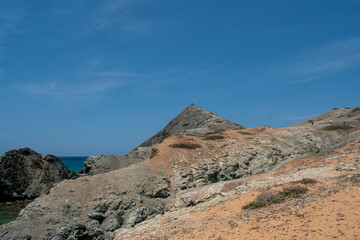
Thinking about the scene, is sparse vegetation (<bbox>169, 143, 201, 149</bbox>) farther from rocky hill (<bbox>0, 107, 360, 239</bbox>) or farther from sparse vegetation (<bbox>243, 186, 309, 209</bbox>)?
sparse vegetation (<bbox>243, 186, 309, 209</bbox>)

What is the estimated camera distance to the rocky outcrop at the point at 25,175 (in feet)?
124

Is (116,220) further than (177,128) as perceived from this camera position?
No

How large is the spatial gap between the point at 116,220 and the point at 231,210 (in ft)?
32.5

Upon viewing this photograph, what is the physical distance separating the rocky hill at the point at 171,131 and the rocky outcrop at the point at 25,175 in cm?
Answer: 568

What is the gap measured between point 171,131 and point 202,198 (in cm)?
5026

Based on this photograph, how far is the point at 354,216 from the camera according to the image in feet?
36.7

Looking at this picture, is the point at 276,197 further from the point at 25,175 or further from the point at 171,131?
the point at 171,131

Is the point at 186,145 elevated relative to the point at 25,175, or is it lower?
elevated

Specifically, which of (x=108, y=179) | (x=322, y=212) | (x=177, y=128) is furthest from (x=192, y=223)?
(x=177, y=128)

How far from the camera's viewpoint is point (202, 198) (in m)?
20.7

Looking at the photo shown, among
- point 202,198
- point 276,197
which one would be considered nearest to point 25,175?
point 202,198

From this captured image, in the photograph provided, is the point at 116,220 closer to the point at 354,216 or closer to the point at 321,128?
the point at 354,216

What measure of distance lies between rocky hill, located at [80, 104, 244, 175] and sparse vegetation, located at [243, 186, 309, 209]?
31.0 meters

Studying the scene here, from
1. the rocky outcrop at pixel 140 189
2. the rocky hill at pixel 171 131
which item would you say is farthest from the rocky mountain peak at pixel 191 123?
the rocky outcrop at pixel 140 189
